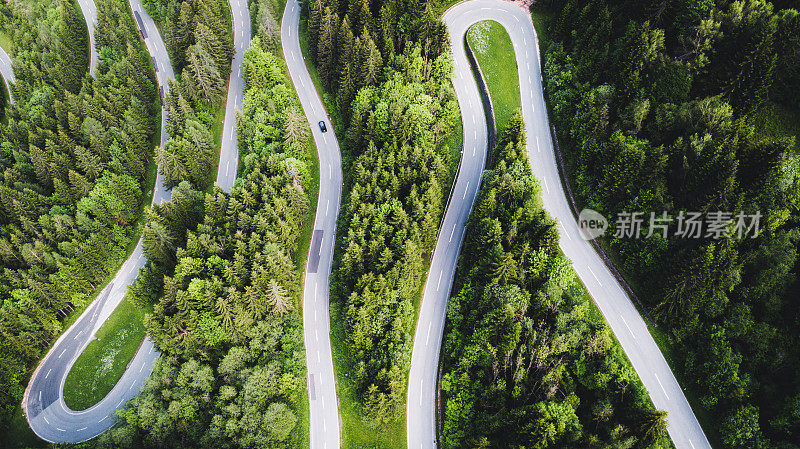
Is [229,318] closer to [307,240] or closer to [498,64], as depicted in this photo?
[307,240]

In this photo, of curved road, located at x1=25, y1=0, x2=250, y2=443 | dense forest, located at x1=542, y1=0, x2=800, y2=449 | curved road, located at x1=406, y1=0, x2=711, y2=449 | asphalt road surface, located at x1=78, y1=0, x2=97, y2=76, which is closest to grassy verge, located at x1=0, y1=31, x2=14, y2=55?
asphalt road surface, located at x1=78, y1=0, x2=97, y2=76

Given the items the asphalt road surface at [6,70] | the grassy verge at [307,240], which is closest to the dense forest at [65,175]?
the asphalt road surface at [6,70]

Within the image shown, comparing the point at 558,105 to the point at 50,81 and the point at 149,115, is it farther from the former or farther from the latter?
the point at 50,81

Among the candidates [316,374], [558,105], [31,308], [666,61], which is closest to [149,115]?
[31,308]

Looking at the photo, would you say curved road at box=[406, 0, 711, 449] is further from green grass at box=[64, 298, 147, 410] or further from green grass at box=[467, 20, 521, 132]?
green grass at box=[64, 298, 147, 410]

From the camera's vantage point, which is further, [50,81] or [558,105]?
[50,81]

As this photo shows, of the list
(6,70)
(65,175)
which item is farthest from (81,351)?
(6,70)
